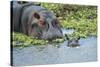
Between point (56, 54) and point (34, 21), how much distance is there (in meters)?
0.47

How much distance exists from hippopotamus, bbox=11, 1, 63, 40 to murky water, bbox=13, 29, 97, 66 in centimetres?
15

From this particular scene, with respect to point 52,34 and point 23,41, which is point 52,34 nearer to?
point 52,34

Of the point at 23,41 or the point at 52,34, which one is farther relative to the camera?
the point at 52,34

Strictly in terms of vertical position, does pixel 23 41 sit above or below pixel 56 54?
above

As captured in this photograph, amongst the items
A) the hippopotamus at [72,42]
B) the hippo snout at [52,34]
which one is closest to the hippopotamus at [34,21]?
the hippo snout at [52,34]

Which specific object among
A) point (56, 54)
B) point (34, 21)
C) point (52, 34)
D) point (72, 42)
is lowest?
point (56, 54)

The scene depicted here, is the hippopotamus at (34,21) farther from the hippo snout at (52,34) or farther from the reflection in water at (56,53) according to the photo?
the reflection in water at (56,53)

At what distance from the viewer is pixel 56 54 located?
86.3 inches

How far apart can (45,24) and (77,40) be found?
46 cm

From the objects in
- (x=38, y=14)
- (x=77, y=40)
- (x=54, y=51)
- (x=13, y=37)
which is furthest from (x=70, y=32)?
(x=13, y=37)

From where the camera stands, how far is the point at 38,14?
214cm

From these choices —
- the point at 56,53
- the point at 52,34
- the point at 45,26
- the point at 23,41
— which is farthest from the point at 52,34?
the point at 23,41

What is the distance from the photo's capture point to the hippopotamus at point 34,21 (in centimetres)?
205

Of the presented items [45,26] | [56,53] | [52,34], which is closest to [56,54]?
[56,53]
